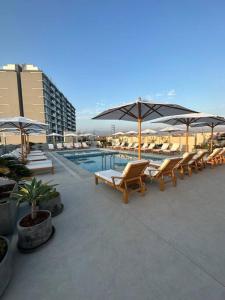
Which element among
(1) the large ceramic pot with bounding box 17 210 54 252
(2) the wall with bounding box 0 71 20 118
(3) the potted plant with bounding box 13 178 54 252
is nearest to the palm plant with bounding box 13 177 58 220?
(3) the potted plant with bounding box 13 178 54 252

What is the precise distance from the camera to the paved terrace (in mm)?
1466

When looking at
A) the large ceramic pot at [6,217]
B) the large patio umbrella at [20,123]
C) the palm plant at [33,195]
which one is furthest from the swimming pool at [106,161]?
the large ceramic pot at [6,217]

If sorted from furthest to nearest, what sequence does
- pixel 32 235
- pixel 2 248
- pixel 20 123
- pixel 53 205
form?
pixel 20 123 → pixel 53 205 → pixel 32 235 → pixel 2 248

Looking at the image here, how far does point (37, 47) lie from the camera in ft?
39.9

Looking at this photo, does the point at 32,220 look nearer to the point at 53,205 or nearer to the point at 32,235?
the point at 32,235

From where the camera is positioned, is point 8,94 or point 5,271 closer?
point 5,271

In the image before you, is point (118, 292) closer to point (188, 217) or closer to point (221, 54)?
point (188, 217)

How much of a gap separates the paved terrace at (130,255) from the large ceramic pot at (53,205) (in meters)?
0.13

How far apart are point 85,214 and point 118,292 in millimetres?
1628

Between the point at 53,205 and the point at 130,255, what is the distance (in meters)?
1.81

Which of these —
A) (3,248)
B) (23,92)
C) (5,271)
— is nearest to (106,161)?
(3,248)

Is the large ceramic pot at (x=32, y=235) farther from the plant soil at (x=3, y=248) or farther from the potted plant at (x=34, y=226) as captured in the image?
→ the plant soil at (x=3, y=248)

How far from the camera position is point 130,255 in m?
1.90

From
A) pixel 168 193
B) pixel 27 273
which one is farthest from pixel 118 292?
pixel 168 193
